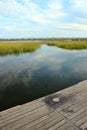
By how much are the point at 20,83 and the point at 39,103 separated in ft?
15.1

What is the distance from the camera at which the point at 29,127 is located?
365 cm

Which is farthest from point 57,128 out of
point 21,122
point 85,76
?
point 85,76

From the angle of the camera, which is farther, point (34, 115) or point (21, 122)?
point (34, 115)

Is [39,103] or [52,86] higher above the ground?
[39,103]

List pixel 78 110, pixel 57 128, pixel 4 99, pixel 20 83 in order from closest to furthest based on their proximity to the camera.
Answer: pixel 57 128 → pixel 78 110 → pixel 4 99 → pixel 20 83

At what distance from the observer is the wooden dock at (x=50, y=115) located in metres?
3.70

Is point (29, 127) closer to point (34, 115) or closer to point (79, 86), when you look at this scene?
point (34, 115)

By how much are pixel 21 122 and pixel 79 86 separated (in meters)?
3.56

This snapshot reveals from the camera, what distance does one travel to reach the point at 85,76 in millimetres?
10750

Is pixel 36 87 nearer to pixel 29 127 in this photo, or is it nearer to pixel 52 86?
pixel 52 86

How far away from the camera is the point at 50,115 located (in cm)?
418

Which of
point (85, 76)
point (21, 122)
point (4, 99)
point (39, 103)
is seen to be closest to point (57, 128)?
point (21, 122)

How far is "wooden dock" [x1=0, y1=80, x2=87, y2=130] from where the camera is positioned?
3.70m

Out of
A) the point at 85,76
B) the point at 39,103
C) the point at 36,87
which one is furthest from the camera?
the point at 85,76
